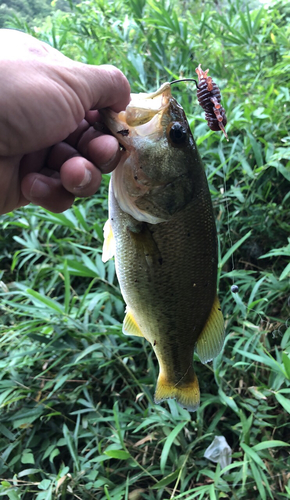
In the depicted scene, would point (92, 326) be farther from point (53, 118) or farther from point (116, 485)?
point (53, 118)

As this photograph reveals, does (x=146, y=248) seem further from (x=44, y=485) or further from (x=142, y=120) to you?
(x=44, y=485)

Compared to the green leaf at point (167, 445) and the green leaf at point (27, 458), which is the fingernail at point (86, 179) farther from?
the green leaf at point (27, 458)

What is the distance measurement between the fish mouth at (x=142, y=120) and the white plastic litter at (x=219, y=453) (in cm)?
159

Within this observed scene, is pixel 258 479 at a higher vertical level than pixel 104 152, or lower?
lower

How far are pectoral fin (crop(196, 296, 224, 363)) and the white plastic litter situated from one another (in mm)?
776

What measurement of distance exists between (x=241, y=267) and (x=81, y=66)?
1.72 meters

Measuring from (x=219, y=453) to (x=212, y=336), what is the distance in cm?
87

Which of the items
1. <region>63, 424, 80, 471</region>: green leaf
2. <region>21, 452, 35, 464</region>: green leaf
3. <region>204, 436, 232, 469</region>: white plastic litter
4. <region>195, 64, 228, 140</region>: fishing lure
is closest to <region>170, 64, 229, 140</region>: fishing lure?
<region>195, 64, 228, 140</region>: fishing lure

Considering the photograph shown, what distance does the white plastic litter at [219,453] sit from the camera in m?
1.65

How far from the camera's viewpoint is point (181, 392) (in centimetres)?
130

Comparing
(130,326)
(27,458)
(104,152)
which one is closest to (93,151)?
(104,152)

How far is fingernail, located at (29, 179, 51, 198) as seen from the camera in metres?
1.15

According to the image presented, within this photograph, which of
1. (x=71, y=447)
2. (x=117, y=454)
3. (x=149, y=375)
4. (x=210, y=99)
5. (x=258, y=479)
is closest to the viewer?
(x=210, y=99)

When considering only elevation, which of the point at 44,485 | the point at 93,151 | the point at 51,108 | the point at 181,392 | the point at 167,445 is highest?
the point at 51,108
